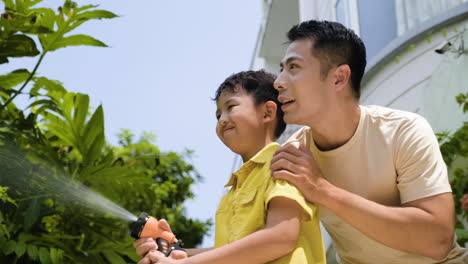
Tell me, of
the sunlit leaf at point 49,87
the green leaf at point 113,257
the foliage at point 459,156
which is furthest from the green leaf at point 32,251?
the foliage at point 459,156

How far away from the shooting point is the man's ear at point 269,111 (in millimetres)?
2497

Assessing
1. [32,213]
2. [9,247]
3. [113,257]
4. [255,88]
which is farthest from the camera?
[113,257]

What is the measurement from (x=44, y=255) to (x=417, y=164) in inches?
67.8

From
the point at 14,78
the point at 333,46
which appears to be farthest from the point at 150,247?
the point at 14,78

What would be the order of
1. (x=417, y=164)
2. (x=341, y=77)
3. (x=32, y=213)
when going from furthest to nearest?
1. (x=32, y=213)
2. (x=341, y=77)
3. (x=417, y=164)

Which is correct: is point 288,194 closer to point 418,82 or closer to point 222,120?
point 222,120

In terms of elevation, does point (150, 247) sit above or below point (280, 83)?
below

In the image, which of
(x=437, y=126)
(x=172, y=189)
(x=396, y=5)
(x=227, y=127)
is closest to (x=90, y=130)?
(x=227, y=127)

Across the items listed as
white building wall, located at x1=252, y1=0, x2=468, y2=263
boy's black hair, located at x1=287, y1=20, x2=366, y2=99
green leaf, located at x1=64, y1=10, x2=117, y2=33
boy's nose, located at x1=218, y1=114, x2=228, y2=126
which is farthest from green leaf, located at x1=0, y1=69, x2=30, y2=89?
white building wall, located at x1=252, y1=0, x2=468, y2=263

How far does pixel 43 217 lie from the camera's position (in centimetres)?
342

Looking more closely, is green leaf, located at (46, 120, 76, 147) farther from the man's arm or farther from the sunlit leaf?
the man's arm

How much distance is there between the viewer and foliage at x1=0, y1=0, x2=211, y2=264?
130 inches

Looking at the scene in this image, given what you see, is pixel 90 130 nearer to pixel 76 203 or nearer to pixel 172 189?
pixel 76 203

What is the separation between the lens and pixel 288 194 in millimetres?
2131
